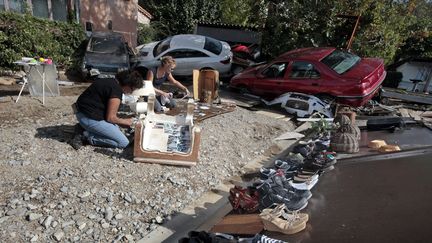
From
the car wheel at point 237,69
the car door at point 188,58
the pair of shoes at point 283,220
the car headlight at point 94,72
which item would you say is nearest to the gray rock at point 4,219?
the pair of shoes at point 283,220

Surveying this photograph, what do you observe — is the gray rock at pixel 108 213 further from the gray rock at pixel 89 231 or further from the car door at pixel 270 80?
the car door at pixel 270 80

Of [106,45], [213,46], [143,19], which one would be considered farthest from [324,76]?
[143,19]

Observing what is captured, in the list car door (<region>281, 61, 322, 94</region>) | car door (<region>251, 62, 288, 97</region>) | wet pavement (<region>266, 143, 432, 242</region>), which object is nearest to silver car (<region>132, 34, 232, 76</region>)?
car door (<region>251, 62, 288, 97</region>)

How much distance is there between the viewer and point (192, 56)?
11656 mm

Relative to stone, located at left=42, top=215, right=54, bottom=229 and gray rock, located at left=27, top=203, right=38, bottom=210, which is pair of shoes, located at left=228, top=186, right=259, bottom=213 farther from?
gray rock, located at left=27, top=203, right=38, bottom=210

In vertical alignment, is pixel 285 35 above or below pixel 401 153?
Answer: above

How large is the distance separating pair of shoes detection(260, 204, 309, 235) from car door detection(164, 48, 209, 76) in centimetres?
870

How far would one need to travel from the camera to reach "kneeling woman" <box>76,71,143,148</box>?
16.0 ft

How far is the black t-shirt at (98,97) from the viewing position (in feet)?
16.0

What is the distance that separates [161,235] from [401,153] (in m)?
3.60

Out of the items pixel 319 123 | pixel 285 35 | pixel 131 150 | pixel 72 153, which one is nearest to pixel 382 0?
pixel 285 35

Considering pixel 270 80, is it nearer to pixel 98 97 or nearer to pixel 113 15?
pixel 98 97

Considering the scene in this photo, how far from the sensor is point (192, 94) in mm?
9039

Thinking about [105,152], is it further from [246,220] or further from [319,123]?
[319,123]
